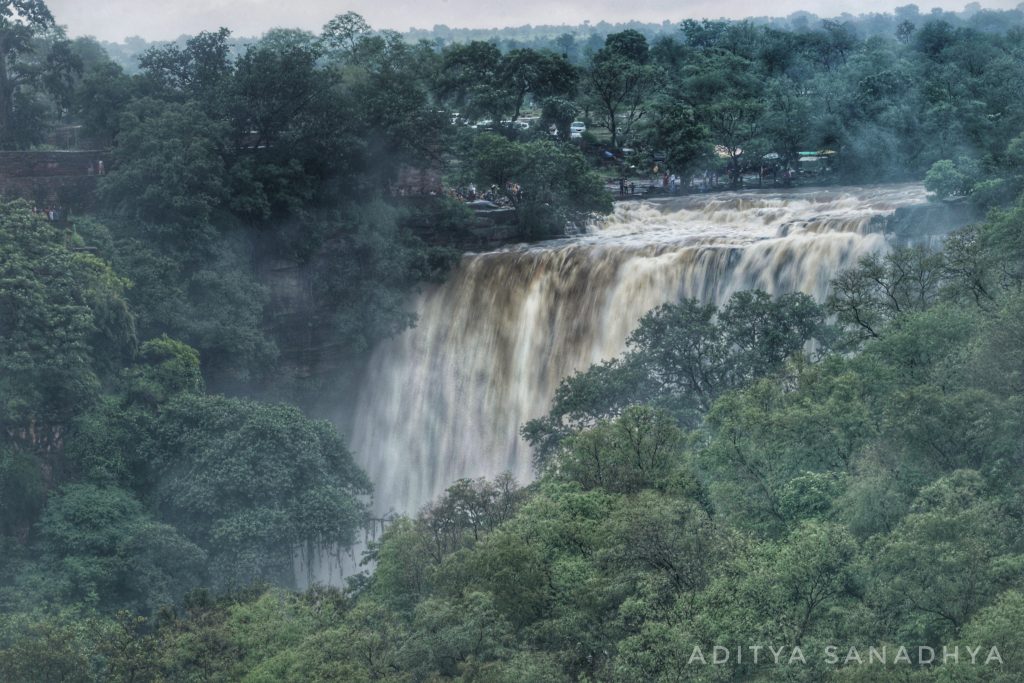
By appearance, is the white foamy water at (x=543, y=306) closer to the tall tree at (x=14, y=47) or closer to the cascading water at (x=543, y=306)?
the cascading water at (x=543, y=306)

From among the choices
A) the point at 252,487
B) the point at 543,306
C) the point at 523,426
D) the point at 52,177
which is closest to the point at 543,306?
the point at 543,306

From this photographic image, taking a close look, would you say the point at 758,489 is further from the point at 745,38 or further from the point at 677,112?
the point at 745,38

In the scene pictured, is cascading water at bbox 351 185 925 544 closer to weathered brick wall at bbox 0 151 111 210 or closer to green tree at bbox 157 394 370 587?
green tree at bbox 157 394 370 587

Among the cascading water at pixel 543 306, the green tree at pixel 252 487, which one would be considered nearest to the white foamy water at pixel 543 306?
the cascading water at pixel 543 306

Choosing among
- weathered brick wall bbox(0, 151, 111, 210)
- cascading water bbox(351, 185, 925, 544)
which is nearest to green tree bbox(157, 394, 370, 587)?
cascading water bbox(351, 185, 925, 544)

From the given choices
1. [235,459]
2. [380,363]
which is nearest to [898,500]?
[235,459]

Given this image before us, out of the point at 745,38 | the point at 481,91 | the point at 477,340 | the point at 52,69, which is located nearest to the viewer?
the point at 477,340
